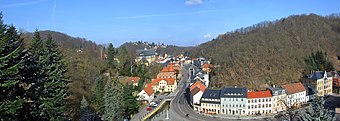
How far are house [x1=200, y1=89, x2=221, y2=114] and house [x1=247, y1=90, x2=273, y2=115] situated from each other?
2892 millimetres

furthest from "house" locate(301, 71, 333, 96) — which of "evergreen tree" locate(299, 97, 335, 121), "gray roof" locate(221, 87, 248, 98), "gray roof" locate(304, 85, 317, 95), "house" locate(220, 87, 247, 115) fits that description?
"evergreen tree" locate(299, 97, 335, 121)

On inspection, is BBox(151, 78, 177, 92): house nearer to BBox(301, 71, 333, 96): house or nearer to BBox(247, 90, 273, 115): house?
BBox(247, 90, 273, 115): house

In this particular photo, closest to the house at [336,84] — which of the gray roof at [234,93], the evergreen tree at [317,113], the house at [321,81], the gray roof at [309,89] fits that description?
the house at [321,81]

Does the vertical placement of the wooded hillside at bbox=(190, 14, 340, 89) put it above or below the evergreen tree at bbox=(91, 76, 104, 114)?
above

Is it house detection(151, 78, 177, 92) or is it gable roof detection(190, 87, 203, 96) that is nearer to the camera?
gable roof detection(190, 87, 203, 96)

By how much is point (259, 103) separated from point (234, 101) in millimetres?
2264

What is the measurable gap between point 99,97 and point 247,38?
36.9 meters

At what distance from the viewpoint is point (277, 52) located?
4750 centimetres

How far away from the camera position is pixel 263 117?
1071 inches

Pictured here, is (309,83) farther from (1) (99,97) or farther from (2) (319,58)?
(1) (99,97)

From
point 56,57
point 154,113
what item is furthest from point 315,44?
point 56,57

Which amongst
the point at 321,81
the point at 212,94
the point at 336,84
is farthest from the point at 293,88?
the point at 336,84

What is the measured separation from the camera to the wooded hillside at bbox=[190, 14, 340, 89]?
130 feet

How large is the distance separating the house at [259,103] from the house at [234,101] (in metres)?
0.47
